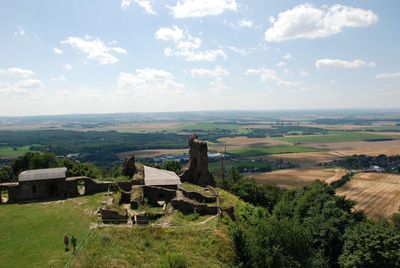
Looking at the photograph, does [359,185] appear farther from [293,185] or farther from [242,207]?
[242,207]

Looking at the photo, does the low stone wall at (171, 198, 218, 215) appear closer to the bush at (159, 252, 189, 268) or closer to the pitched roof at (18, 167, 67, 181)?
the bush at (159, 252, 189, 268)

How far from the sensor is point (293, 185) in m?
89.4

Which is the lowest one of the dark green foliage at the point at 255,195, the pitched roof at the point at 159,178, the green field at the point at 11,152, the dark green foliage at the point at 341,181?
the dark green foliage at the point at 341,181

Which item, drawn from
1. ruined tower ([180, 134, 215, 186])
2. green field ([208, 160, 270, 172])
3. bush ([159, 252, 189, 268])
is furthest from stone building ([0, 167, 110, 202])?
green field ([208, 160, 270, 172])

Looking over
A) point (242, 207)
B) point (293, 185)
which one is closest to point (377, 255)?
point (242, 207)

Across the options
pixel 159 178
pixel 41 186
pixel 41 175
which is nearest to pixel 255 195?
pixel 159 178

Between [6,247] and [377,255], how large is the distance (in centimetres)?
2666

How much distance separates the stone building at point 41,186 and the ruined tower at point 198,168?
40.1 feet

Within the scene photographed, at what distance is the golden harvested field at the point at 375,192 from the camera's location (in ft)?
224

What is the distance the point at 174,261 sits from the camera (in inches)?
818

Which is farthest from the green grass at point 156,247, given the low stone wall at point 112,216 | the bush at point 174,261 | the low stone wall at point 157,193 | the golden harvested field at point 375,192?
the golden harvested field at point 375,192

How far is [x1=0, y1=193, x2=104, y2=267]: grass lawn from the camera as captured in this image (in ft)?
67.6

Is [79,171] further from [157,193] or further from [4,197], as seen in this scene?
[157,193]

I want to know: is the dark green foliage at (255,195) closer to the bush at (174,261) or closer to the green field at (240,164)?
the bush at (174,261)
